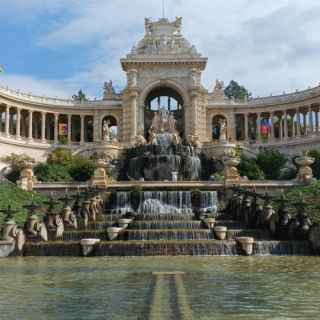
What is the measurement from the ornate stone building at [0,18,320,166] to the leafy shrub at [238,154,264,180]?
39.0 ft

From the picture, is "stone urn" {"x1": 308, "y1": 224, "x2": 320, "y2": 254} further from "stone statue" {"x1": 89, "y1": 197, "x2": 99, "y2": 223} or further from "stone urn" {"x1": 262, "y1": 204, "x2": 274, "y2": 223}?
"stone statue" {"x1": 89, "y1": 197, "x2": 99, "y2": 223}

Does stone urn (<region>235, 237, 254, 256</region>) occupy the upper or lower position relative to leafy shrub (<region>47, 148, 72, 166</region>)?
lower

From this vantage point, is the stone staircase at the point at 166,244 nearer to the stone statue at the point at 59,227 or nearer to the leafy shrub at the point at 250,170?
the stone statue at the point at 59,227

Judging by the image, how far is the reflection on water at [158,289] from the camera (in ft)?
31.9

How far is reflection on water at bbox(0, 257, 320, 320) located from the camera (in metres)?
9.71

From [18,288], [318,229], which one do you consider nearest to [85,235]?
[318,229]

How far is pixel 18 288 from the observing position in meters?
12.7

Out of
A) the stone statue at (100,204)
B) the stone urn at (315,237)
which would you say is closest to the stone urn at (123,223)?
the stone statue at (100,204)

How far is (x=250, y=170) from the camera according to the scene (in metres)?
56.9

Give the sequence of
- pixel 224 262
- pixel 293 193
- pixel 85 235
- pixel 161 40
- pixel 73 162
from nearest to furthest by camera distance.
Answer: pixel 224 262, pixel 85 235, pixel 293 193, pixel 73 162, pixel 161 40

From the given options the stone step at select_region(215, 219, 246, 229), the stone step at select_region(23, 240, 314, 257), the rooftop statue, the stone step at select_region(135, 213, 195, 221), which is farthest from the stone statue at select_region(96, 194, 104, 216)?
the rooftop statue

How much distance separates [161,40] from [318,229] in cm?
6086

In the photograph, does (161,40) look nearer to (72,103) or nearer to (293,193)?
(72,103)

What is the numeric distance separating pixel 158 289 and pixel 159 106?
70.6m
